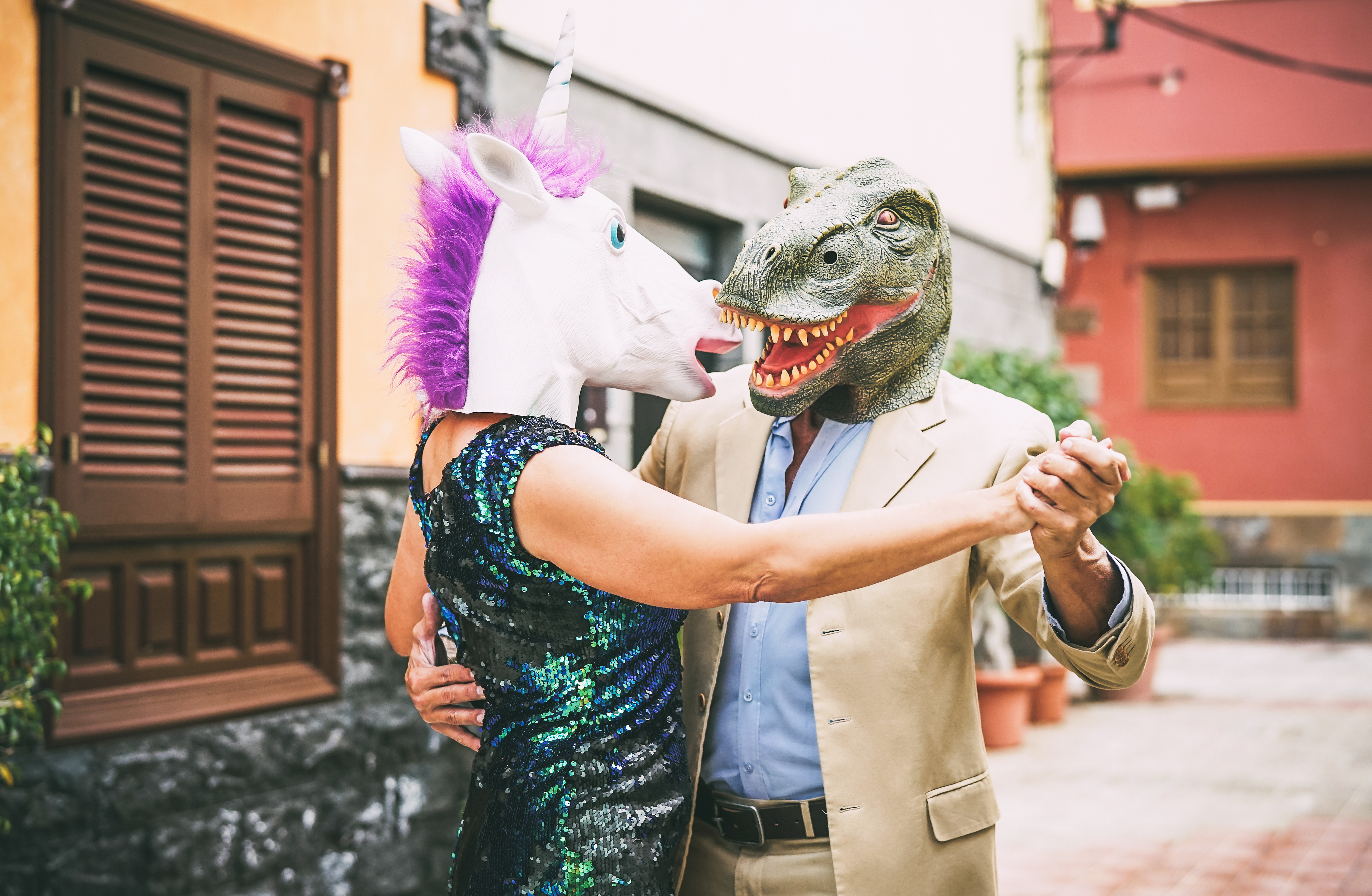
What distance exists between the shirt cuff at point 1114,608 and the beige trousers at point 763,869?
49 centimetres

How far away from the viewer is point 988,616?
7.33m

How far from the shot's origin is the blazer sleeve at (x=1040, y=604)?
1.67 m

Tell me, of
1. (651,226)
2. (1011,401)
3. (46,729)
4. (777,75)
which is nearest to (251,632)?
(46,729)

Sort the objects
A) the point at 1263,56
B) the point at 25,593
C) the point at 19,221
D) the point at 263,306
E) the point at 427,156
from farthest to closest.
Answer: the point at 1263,56 → the point at 263,306 → the point at 19,221 → the point at 25,593 → the point at 427,156

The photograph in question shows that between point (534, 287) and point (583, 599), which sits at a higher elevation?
point (534, 287)

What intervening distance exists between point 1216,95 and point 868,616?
13.3 meters

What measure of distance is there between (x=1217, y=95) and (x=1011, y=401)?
12962 millimetres

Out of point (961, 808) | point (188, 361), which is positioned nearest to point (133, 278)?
point (188, 361)

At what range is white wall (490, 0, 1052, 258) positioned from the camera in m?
5.67

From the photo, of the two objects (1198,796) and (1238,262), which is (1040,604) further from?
(1238,262)

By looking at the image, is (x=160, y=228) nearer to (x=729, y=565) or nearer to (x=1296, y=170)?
(x=729, y=565)

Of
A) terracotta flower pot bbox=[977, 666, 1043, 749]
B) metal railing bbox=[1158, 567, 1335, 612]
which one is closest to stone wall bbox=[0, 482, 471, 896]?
terracotta flower pot bbox=[977, 666, 1043, 749]

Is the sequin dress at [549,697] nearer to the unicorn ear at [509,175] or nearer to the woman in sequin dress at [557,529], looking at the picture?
the woman in sequin dress at [557,529]

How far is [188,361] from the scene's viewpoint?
13.2 feet
